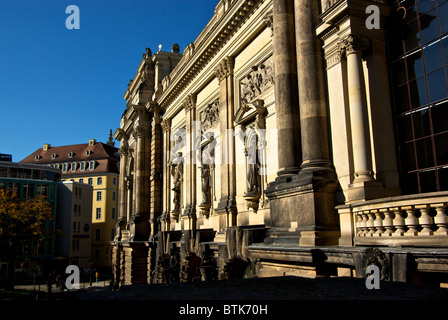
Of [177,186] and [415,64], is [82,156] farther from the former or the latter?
[415,64]

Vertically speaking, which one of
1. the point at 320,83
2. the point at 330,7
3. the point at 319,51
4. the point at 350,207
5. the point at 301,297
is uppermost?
the point at 330,7

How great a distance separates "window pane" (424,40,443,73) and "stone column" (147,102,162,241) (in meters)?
23.4

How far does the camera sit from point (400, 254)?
691cm

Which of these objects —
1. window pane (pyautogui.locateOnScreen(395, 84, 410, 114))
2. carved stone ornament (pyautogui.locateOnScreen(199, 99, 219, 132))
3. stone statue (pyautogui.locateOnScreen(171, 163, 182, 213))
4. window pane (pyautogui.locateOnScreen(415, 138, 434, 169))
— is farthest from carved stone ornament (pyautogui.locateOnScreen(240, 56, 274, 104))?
stone statue (pyautogui.locateOnScreen(171, 163, 182, 213))

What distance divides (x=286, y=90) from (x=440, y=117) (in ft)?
15.4

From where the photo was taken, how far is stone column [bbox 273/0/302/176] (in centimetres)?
1283

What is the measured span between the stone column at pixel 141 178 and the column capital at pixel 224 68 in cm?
1362

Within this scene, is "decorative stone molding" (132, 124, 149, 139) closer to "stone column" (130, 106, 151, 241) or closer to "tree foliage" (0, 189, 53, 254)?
"stone column" (130, 106, 151, 241)

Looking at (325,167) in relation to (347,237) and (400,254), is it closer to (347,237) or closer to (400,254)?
(347,237)

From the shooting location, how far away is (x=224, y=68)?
20547 millimetres

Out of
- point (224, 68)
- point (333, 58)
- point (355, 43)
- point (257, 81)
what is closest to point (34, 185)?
point (224, 68)

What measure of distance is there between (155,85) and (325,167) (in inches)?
995

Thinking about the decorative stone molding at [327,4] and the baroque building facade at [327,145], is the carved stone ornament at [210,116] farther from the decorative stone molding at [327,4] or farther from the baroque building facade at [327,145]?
the decorative stone molding at [327,4]
